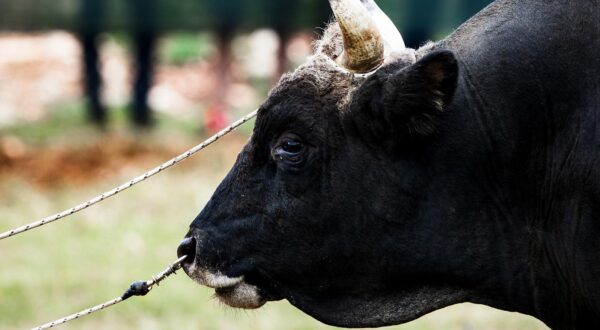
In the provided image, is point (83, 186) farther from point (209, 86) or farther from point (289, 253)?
point (289, 253)

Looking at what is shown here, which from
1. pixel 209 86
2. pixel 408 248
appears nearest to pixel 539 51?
pixel 408 248

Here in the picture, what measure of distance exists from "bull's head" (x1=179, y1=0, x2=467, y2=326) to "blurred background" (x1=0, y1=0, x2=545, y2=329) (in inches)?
96.8

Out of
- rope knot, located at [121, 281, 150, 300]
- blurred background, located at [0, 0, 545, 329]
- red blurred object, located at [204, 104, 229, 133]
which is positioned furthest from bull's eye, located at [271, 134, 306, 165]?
red blurred object, located at [204, 104, 229, 133]

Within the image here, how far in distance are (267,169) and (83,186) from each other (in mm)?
7655

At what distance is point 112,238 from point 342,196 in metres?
6.19

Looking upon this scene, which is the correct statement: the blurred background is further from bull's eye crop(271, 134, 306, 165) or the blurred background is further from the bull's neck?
bull's eye crop(271, 134, 306, 165)

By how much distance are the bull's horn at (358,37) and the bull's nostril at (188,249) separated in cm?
109

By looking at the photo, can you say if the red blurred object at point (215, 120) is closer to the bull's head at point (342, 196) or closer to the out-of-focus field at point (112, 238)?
the out-of-focus field at point (112, 238)

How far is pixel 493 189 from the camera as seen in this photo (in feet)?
16.5

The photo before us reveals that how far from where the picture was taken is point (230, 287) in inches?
212

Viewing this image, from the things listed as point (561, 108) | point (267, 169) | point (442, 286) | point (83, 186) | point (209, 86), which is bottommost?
point (209, 86)

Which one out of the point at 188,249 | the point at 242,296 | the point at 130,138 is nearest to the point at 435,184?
the point at 242,296

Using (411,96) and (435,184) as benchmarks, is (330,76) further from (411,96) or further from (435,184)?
(435,184)

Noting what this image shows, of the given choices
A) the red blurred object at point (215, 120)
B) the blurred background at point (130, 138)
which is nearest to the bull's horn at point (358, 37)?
the blurred background at point (130, 138)
